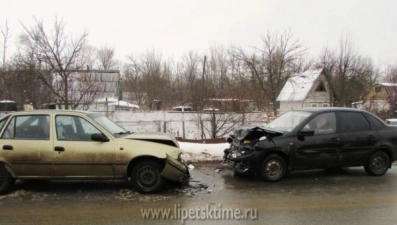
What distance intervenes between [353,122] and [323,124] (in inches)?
33.3

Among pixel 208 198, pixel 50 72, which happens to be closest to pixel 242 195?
pixel 208 198

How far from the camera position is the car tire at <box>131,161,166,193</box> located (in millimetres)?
6090

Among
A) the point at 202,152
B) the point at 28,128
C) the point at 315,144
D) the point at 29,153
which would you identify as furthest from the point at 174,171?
the point at 202,152

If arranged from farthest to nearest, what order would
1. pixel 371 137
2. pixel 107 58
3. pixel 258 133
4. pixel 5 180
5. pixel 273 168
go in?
pixel 107 58
pixel 371 137
pixel 258 133
pixel 273 168
pixel 5 180

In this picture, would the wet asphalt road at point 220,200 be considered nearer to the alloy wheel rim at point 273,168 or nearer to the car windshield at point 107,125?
the alloy wheel rim at point 273,168

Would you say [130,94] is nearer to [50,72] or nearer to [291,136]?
[50,72]

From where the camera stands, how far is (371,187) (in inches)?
260

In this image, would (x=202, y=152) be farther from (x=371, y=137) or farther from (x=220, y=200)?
(x=371, y=137)

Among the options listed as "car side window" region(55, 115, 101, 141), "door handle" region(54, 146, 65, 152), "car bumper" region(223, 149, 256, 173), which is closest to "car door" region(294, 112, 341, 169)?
"car bumper" region(223, 149, 256, 173)

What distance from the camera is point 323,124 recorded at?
743 cm

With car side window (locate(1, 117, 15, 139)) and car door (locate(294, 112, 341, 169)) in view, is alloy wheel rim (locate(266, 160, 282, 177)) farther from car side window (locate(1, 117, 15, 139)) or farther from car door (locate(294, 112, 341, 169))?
car side window (locate(1, 117, 15, 139))

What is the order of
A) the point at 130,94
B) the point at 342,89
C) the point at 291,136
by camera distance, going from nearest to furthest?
the point at 291,136, the point at 342,89, the point at 130,94

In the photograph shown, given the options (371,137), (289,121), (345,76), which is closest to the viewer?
(371,137)

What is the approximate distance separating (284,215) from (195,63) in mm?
56402
